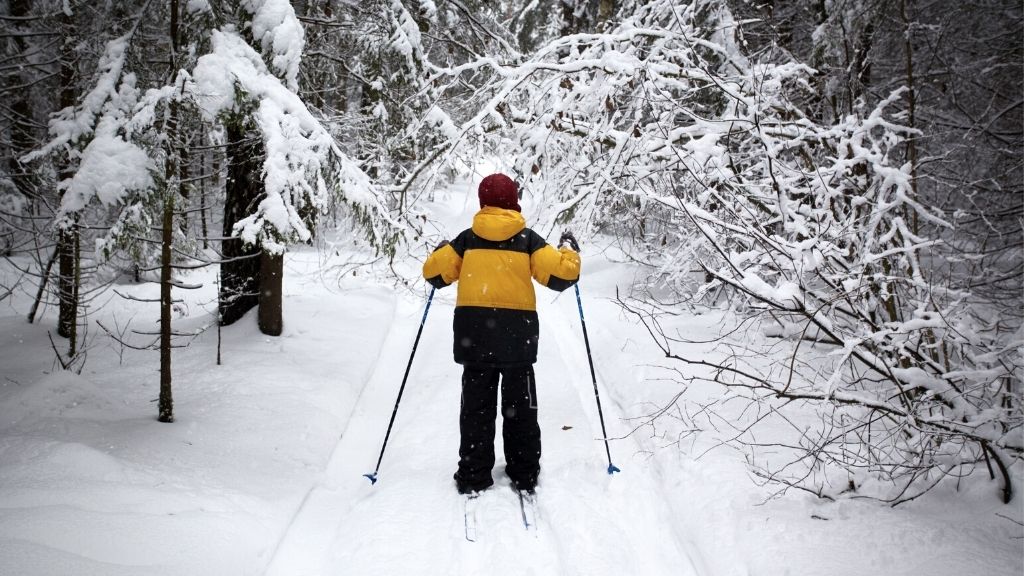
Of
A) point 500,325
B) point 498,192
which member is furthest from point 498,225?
point 500,325

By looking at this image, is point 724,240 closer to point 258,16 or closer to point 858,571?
point 858,571

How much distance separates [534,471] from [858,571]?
2.10 meters

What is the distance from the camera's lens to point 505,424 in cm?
411

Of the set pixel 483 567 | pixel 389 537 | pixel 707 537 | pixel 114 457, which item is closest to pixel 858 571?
pixel 707 537

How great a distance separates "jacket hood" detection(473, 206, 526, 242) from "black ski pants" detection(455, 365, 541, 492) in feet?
3.34

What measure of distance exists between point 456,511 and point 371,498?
2.20 ft

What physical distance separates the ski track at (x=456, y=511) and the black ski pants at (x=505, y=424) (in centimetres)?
17

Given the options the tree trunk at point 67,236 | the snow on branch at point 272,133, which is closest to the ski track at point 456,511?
the snow on branch at point 272,133

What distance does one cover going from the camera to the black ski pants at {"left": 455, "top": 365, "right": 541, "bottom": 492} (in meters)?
3.98

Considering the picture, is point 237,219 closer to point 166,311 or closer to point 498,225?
point 166,311

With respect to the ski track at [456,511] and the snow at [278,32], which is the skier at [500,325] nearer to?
the ski track at [456,511]

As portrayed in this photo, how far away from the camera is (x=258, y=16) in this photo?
4680 mm

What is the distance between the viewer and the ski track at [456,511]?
3188 millimetres

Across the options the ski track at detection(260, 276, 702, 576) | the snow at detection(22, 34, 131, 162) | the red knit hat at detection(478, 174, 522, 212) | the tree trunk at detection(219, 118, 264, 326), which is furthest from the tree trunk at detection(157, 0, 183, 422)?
the red knit hat at detection(478, 174, 522, 212)
